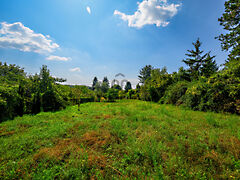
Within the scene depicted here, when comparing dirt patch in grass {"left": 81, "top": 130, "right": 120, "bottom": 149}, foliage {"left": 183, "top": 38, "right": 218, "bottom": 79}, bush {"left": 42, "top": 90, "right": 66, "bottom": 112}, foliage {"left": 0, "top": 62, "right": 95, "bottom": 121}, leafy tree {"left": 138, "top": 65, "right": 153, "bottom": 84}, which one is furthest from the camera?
leafy tree {"left": 138, "top": 65, "right": 153, "bottom": 84}

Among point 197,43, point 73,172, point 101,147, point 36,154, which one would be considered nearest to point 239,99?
point 101,147

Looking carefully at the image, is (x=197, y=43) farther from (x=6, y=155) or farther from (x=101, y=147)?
(x=6, y=155)

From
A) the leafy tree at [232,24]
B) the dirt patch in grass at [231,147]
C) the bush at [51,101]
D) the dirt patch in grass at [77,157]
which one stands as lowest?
the dirt patch in grass at [77,157]

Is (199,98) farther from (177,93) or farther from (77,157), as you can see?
(77,157)


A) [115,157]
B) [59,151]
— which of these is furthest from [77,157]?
[115,157]

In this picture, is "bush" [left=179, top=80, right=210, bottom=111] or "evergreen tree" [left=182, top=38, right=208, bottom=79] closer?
"bush" [left=179, top=80, right=210, bottom=111]

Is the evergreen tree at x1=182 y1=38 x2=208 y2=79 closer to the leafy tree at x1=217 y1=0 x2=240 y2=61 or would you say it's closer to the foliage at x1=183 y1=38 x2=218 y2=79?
the foliage at x1=183 y1=38 x2=218 y2=79

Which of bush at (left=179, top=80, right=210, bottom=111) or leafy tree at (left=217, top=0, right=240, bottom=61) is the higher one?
leafy tree at (left=217, top=0, right=240, bottom=61)

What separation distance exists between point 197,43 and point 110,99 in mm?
26599

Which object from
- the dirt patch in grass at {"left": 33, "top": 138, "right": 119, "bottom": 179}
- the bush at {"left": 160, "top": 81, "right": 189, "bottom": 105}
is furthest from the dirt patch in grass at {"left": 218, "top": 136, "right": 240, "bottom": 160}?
the bush at {"left": 160, "top": 81, "right": 189, "bottom": 105}

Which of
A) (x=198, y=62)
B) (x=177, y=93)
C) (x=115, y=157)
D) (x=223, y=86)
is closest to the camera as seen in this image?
(x=115, y=157)

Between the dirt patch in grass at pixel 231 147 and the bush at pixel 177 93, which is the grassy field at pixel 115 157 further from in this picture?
the bush at pixel 177 93

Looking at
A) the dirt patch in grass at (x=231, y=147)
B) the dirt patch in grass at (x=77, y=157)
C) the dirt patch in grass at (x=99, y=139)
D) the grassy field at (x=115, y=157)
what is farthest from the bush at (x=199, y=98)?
the dirt patch in grass at (x=77, y=157)

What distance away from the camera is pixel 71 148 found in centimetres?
249
